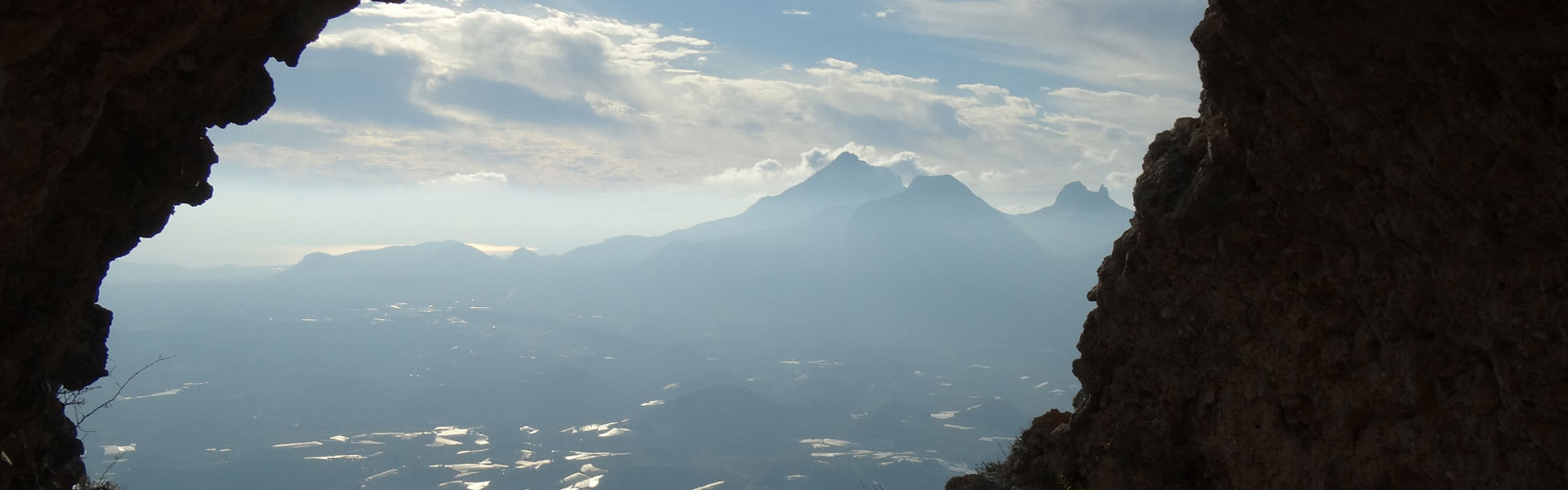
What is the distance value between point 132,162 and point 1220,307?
1205cm

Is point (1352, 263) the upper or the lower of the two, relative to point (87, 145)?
lower

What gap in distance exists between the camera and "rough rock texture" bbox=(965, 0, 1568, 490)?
5859mm

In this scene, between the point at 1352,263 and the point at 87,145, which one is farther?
the point at 1352,263

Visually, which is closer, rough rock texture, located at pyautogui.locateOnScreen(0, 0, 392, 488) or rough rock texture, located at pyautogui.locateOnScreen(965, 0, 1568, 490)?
rough rock texture, located at pyautogui.locateOnScreen(965, 0, 1568, 490)

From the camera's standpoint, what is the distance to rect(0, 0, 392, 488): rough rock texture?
6465 millimetres

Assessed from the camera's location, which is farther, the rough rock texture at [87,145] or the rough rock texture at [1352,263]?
the rough rock texture at [87,145]

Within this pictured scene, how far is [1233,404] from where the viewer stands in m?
10.0

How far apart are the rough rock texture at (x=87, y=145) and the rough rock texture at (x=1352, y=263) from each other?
932 centimetres

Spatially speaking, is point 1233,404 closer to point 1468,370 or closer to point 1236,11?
point 1468,370

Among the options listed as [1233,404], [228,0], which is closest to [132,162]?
[228,0]

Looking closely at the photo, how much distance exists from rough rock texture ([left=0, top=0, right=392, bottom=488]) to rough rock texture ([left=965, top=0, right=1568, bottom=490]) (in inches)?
367

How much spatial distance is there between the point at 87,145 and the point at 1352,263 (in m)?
11.4

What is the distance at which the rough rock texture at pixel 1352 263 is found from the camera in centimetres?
586

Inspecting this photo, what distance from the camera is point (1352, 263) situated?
8.02 meters
